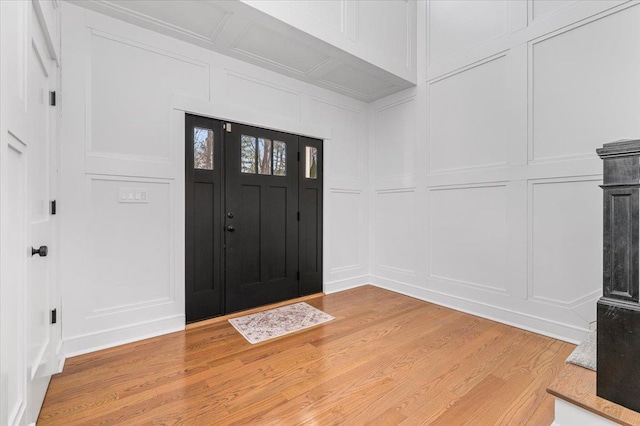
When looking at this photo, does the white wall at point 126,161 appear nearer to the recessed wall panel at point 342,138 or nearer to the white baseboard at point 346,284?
the recessed wall panel at point 342,138

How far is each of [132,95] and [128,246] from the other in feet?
4.41

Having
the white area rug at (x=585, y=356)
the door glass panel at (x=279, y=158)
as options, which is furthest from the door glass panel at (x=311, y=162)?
the white area rug at (x=585, y=356)

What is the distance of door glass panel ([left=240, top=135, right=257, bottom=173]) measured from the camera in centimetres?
326

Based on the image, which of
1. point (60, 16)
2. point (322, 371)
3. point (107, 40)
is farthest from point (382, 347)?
point (60, 16)

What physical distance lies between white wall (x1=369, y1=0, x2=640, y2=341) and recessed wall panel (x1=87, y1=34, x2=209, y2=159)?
2.84 m

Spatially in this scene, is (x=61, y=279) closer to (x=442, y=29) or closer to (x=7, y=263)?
(x=7, y=263)

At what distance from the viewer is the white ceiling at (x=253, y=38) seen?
7.93 ft

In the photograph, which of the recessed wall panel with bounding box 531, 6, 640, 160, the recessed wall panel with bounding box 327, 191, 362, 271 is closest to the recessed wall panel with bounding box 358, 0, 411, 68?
the recessed wall panel with bounding box 531, 6, 640, 160

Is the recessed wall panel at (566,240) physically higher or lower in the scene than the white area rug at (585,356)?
higher

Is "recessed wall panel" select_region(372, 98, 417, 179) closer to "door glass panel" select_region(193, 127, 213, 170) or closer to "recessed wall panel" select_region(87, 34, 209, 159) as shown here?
"door glass panel" select_region(193, 127, 213, 170)

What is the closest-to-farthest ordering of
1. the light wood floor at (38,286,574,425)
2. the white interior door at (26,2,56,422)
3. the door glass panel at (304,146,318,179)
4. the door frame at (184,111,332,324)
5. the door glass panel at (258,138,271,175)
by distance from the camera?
the white interior door at (26,2,56,422) < the light wood floor at (38,286,574,425) < the door frame at (184,111,332,324) < the door glass panel at (258,138,271,175) < the door glass panel at (304,146,318,179)

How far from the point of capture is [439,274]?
359cm

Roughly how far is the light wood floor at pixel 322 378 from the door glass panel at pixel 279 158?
6.03 feet

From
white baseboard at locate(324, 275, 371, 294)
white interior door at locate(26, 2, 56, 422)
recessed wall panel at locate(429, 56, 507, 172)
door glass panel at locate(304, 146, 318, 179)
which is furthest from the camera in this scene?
white baseboard at locate(324, 275, 371, 294)
